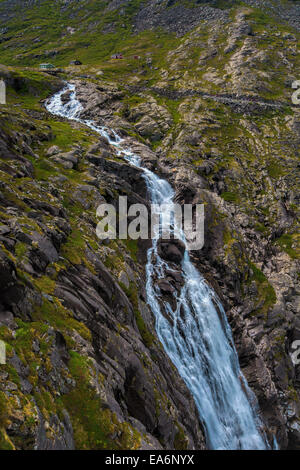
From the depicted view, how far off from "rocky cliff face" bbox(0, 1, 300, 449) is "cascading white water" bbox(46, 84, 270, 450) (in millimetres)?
2148

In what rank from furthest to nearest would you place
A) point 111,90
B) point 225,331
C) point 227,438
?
point 111,90, point 225,331, point 227,438

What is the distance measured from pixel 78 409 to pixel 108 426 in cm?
171

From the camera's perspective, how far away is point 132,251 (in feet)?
134

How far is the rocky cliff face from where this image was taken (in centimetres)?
1496

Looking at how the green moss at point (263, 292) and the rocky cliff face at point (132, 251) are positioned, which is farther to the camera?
the green moss at point (263, 292)

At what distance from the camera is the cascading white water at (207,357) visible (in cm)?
3011

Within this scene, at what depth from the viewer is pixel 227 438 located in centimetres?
2984

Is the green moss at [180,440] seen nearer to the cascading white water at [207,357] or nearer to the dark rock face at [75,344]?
the dark rock face at [75,344]

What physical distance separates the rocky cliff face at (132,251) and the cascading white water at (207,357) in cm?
215

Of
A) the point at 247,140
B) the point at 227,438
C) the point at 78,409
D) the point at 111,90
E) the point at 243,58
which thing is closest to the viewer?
the point at 78,409

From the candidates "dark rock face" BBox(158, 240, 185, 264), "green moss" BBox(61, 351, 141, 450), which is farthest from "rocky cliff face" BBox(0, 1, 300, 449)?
"dark rock face" BBox(158, 240, 185, 264)

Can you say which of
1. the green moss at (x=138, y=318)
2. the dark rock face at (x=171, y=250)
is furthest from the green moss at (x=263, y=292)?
the green moss at (x=138, y=318)
